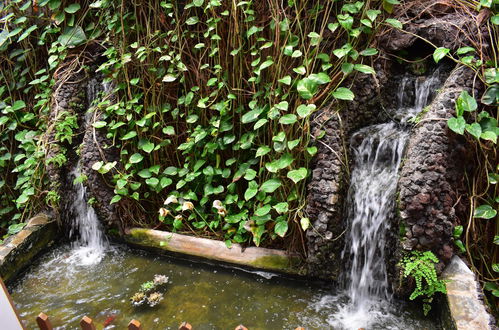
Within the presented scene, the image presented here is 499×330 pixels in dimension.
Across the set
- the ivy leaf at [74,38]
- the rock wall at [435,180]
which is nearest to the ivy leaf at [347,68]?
the rock wall at [435,180]

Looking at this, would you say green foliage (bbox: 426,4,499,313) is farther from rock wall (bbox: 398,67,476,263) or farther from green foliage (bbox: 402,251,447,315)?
green foliage (bbox: 402,251,447,315)

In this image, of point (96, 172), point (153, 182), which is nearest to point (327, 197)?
point (153, 182)

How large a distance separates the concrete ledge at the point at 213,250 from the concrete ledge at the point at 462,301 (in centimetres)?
106

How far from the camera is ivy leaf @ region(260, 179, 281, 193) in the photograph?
2768mm

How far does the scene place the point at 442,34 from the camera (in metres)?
2.81

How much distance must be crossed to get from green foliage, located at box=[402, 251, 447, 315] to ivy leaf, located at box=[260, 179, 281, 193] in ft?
3.31

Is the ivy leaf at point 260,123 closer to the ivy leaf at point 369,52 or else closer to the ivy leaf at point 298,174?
the ivy leaf at point 298,174

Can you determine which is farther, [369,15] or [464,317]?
[369,15]

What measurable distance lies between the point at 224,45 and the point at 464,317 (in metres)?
2.69

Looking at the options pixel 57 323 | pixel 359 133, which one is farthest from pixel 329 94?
pixel 57 323

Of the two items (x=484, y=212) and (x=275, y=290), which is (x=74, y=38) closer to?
(x=275, y=290)

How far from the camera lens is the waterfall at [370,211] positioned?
2613mm

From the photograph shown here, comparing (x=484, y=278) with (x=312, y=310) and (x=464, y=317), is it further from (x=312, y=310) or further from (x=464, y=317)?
(x=312, y=310)

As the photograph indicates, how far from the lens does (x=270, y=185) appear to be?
279 centimetres
